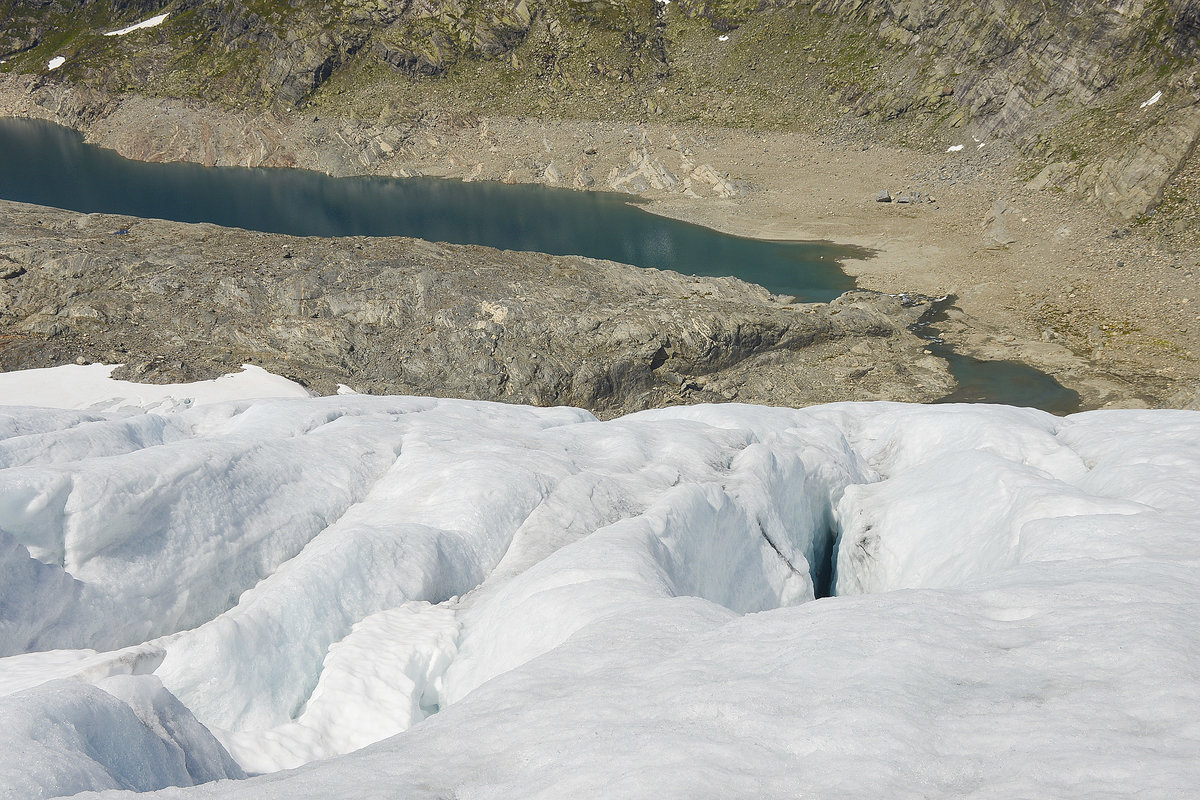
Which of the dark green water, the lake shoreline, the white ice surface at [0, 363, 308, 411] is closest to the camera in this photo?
the white ice surface at [0, 363, 308, 411]

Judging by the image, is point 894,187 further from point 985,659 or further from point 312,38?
point 312,38

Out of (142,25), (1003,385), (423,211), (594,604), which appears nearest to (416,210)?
(423,211)

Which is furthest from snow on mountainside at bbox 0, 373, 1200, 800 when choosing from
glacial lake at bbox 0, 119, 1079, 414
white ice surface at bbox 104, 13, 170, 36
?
white ice surface at bbox 104, 13, 170, 36

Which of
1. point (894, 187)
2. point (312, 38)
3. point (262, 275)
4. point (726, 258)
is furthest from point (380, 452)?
point (312, 38)

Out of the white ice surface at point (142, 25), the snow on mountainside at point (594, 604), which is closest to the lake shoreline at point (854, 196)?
the white ice surface at point (142, 25)

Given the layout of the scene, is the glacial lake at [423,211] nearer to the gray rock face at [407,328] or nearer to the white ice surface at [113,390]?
the gray rock face at [407,328]

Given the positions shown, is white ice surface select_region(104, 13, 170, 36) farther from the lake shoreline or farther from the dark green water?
the dark green water
